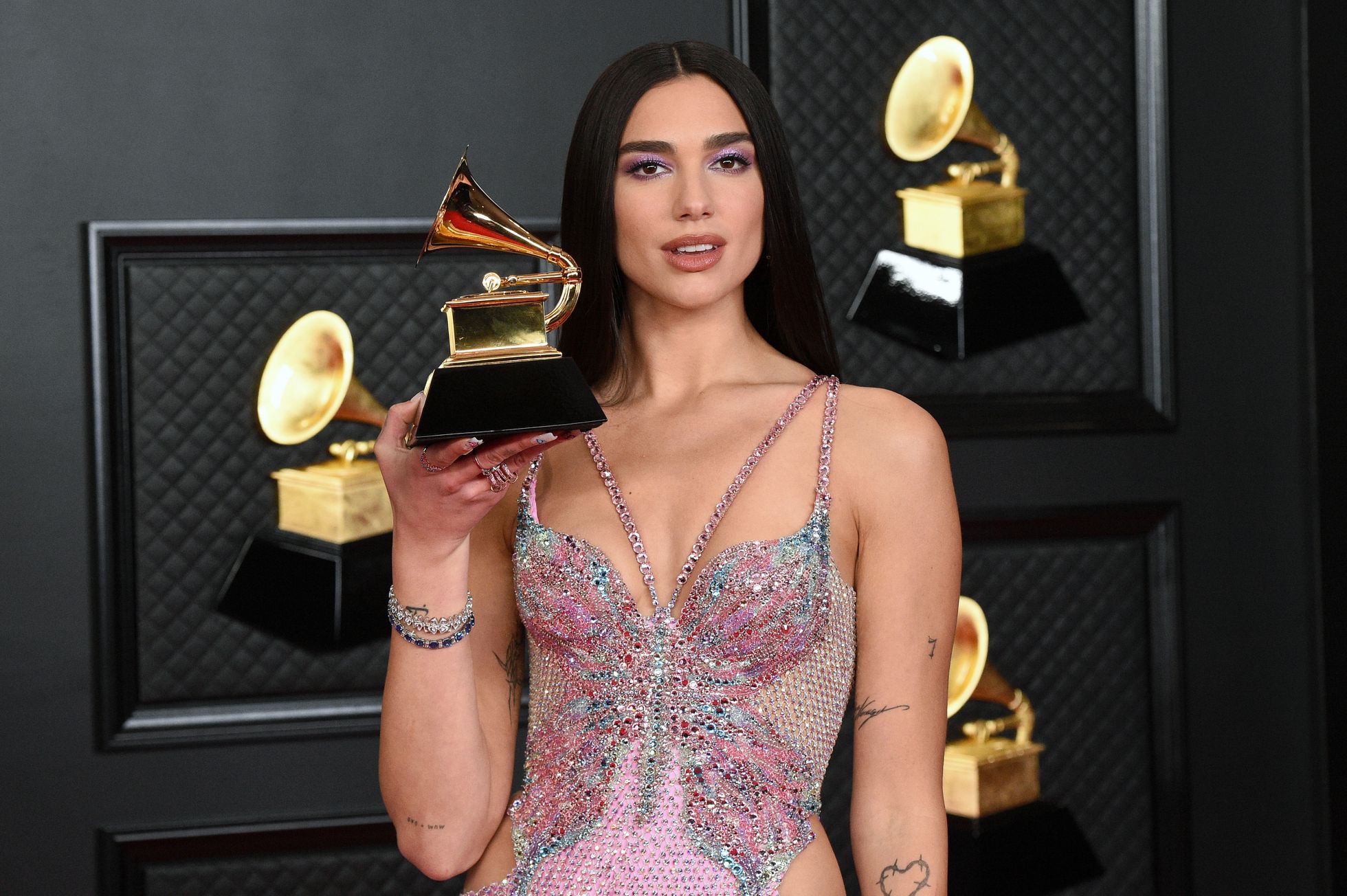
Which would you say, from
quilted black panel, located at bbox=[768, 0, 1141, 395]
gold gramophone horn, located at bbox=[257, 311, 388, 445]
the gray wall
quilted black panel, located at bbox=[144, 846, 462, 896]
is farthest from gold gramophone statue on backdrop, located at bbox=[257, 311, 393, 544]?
quilted black panel, located at bbox=[768, 0, 1141, 395]

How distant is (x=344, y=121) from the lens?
2.78m

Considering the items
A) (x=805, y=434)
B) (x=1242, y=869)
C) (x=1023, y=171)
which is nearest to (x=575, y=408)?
(x=805, y=434)

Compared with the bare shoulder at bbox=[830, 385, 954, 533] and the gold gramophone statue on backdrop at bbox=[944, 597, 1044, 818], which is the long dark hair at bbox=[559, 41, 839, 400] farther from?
the gold gramophone statue on backdrop at bbox=[944, 597, 1044, 818]

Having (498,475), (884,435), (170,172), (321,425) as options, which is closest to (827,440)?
(884,435)

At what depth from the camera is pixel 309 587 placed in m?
2.80

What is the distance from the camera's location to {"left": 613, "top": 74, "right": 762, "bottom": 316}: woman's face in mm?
1767

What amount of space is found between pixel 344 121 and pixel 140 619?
0.94m

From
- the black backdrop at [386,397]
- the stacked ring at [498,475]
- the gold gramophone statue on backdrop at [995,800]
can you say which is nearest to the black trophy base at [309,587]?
the black backdrop at [386,397]

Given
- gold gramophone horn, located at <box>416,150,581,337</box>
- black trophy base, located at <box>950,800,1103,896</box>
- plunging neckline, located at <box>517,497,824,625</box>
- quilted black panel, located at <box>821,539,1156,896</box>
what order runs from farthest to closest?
quilted black panel, located at <box>821,539,1156,896</box> < black trophy base, located at <box>950,800,1103,896</box> < plunging neckline, located at <box>517,497,824,625</box> < gold gramophone horn, located at <box>416,150,581,337</box>

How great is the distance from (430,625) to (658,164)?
57 centimetres

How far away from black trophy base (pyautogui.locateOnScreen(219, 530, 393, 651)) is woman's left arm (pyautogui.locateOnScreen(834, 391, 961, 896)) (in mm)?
1257

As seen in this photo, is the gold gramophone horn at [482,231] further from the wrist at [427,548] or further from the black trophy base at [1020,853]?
the black trophy base at [1020,853]

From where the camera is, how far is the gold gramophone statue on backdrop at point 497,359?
1469mm

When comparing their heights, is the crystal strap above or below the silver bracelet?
above
